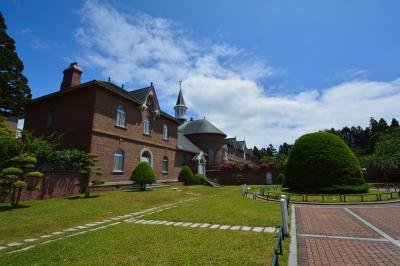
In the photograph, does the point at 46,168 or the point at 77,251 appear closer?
the point at 77,251

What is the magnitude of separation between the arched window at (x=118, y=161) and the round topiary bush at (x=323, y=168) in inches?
604

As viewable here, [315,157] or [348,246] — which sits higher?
[315,157]

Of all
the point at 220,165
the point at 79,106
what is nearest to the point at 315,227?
the point at 79,106

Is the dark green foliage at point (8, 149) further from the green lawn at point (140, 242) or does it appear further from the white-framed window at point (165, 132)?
the white-framed window at point (165, 132)

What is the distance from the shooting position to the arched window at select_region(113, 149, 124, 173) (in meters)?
22.7

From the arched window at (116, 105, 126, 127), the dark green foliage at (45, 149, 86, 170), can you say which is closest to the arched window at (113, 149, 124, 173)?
the arched window at (116, 105, 126, 127)

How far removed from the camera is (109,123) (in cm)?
2222

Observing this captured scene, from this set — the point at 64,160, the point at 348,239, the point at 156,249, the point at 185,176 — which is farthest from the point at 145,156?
the point at 348,239

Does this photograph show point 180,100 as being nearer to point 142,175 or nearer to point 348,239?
point 142,175

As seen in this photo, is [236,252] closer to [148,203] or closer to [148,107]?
[148,203]

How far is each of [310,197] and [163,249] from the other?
48.6 ft

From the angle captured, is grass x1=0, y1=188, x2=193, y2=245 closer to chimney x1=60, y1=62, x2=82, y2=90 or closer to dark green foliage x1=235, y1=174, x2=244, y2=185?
chimney x1=60, y1=62, x2=82, y2=90

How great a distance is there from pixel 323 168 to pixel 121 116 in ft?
61.0

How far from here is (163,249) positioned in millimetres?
6633
